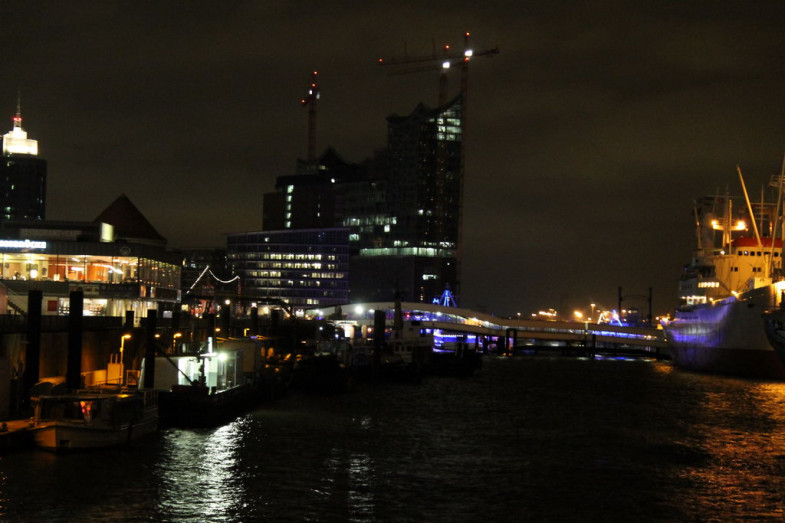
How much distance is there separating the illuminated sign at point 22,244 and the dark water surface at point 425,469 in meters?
34.7

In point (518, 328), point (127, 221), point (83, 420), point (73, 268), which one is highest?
point (127, 221)

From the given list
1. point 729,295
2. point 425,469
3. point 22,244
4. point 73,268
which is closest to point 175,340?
point 425,469

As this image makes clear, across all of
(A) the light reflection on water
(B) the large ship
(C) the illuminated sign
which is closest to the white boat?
(A) the light reflection on water

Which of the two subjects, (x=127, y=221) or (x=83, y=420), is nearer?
(x=83, y=420)

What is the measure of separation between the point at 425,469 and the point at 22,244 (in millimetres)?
58589

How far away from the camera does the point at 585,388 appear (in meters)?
85.8

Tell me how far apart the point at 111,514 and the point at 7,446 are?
7464mm

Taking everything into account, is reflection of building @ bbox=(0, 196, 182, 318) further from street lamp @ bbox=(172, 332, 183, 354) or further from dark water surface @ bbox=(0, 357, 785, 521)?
dark water surface @ bbox=(0, 357, 785, 521)

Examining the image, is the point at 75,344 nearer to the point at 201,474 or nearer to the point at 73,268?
the point at 201,474

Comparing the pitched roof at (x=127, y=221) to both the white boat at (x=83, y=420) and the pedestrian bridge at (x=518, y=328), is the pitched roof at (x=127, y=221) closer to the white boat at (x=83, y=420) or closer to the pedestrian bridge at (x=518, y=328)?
the pedestrian bridge at (x=518, y=328)

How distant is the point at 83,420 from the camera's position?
119ft

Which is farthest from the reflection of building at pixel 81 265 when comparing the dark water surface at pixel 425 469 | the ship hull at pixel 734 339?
the ship hull at pixel 734 339

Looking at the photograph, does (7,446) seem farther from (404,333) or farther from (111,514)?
(404,333)

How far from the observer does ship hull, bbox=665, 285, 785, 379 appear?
297 feet
